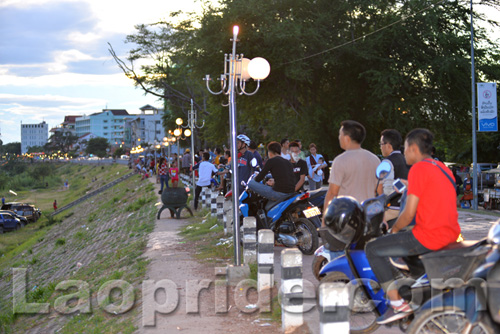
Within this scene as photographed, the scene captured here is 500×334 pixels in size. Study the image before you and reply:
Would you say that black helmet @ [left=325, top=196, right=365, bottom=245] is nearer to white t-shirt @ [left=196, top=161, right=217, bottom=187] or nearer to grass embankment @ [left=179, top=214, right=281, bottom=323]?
grass embankment @ [left=179, top=214, right=281, bottom=323]

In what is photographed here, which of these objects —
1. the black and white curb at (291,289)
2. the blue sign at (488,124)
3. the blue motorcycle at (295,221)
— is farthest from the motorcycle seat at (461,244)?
the blue sign at (488,124)

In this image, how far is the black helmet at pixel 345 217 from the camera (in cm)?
500

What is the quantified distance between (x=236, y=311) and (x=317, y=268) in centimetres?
135

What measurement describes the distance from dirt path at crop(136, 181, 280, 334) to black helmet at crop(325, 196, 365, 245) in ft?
6.30

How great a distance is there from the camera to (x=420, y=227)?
15.9ft

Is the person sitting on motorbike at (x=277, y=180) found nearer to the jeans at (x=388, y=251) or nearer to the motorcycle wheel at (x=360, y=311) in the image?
the motorcycle wheel at (x=360, y=311)

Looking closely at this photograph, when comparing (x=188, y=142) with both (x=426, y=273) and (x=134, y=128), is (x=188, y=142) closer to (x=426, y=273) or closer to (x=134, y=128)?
(x=426, y=273)

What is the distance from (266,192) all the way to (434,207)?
20.2ft

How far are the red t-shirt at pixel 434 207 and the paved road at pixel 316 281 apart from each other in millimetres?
1846

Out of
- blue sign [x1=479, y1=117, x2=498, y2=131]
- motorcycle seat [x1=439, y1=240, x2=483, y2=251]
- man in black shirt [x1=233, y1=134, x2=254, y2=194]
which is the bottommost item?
motorcycle seat [x1=439, y1=240, x2=483, y2=251]

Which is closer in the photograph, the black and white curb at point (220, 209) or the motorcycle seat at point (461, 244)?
the motorcycle seat at point (461, 244)

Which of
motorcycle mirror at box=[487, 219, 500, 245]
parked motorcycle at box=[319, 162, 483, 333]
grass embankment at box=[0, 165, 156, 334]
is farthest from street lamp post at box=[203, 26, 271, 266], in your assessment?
motorcycle mirror at box=[487, 219, 500, 245]

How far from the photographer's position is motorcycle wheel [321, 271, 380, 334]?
18.5 feet

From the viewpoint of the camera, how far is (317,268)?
6617 mm
